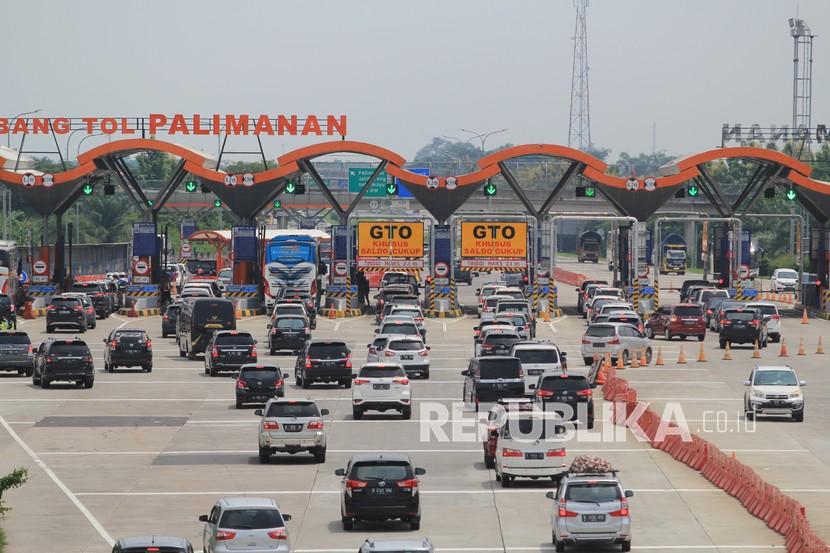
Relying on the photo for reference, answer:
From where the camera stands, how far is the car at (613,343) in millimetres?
60156

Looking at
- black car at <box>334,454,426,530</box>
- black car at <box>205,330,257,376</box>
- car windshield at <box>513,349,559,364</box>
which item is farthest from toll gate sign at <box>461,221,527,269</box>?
black car at <box>334,454,426,530</box>

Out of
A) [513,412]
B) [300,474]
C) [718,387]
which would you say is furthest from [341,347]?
[513,412]

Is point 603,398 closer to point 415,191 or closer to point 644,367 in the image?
point 644,367

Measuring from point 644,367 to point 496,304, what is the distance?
60.4 feet

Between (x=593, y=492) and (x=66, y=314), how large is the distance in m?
51.7

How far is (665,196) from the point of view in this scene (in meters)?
92.4

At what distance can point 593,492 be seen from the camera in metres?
26.2

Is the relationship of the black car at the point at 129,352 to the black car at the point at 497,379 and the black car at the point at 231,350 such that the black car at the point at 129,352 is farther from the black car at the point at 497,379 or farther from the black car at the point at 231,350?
the black car at the point at 497,379

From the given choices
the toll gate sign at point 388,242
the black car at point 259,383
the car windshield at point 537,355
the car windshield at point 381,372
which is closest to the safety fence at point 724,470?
the car windshield at point 537,355

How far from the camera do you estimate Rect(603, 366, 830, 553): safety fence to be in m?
26.5

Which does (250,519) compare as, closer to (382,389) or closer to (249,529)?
(249,529)

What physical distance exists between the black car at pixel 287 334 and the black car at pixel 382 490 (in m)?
35.7

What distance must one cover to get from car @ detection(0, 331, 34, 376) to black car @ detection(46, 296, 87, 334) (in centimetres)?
1717

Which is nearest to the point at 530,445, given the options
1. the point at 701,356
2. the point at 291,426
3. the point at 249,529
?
the point at 291,426
